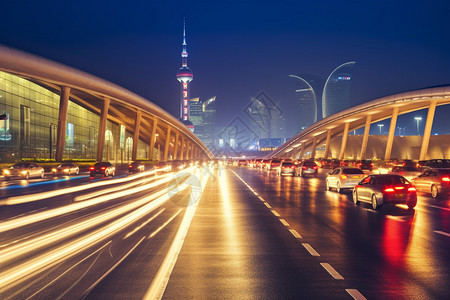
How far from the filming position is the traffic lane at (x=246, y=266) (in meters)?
6.24

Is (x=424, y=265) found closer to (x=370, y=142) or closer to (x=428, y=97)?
(x=428, y=97)

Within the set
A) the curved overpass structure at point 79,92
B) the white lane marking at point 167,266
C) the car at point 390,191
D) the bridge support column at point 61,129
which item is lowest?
the white lane marking at point 167,266

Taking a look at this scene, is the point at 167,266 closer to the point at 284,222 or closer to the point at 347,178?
the point at 284,222

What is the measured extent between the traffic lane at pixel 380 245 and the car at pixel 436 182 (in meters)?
5.58

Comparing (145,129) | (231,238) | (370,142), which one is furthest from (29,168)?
(370,142)

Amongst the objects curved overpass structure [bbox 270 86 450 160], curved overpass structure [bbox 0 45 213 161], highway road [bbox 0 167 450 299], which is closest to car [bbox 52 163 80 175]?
curved overpass structure [bbox 0 45 213 161]

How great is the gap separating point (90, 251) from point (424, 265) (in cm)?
621

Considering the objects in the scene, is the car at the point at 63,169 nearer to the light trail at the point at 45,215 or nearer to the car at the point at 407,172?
the light trail at the point at 45,215

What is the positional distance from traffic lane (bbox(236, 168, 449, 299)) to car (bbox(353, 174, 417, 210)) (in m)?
0.40

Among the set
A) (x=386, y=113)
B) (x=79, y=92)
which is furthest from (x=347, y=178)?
(x=386, y=113)

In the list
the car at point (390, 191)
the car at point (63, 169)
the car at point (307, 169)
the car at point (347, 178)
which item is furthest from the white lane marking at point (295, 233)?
the car at point (63, 169)

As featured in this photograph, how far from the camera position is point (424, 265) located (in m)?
7.93

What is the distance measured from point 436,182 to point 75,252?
18.3 m

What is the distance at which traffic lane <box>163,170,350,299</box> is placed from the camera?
624 cm
